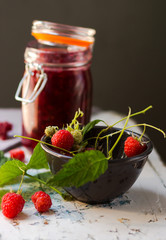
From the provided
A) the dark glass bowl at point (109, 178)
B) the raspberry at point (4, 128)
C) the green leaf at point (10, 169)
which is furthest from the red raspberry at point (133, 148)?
the raspberry at point (4, 128)

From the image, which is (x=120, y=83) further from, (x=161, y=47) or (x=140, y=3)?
(x=140, y=3)

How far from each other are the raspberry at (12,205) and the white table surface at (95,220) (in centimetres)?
2

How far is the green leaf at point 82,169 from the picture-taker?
2.96 ft

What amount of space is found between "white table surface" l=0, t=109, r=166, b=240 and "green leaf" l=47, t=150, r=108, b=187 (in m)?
0.11

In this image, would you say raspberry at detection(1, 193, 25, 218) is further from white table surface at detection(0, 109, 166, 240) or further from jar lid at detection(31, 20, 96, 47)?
jar lid at detection(31, 20, 96, 47)

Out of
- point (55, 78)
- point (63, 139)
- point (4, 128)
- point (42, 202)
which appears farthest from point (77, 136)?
point (4, 128)

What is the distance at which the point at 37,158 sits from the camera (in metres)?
1.08

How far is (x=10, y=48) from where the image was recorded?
214 cm

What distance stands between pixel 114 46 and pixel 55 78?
0.88 meters

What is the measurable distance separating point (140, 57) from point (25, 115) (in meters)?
0.94

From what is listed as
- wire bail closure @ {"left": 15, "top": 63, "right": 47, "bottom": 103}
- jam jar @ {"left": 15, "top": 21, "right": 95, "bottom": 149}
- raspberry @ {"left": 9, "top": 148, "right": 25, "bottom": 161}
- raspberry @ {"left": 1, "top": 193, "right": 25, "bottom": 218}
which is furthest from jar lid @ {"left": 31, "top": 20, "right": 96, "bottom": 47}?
raspberry @ {"left": 1, "top": 193, "right": 25, "bottom": 218}

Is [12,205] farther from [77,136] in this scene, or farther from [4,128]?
[4,128]

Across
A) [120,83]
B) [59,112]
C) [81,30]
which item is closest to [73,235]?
[59,112]

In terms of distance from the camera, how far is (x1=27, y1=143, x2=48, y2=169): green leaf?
106cm
